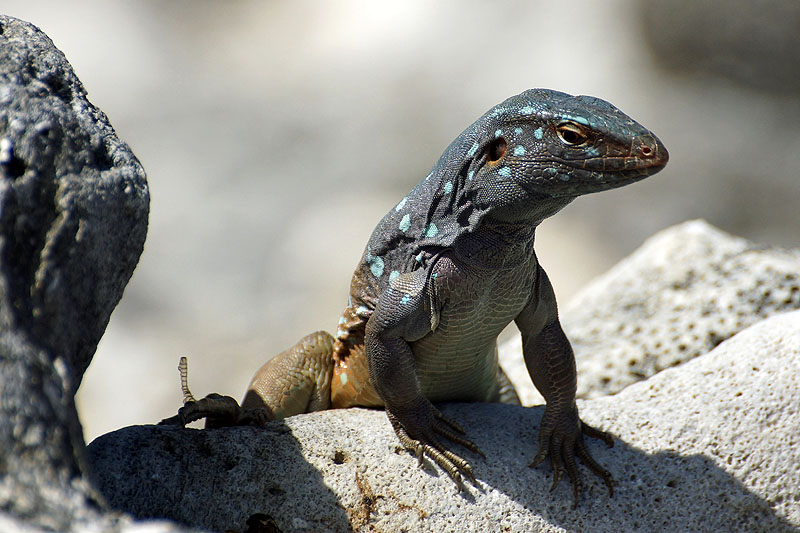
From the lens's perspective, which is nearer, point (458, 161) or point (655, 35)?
point (458, 161)

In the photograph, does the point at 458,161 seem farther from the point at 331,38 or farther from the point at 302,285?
the point at 331,38

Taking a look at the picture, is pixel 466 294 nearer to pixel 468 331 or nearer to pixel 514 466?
pixel 468 331

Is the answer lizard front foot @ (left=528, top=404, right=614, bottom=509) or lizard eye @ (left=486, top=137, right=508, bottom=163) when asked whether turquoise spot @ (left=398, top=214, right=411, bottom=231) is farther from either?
lizard front foot @ (left=528, top=404, right=614, bottom=509)

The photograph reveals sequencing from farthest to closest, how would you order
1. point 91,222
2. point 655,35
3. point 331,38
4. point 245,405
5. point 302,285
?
point 331,38
point 655,35
point 302,285
point 245,405
point 91,222

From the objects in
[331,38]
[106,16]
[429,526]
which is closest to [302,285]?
[331,38]

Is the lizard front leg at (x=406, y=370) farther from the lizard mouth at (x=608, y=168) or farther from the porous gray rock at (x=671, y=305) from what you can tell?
the porous gray rock at (x=671, y=305)

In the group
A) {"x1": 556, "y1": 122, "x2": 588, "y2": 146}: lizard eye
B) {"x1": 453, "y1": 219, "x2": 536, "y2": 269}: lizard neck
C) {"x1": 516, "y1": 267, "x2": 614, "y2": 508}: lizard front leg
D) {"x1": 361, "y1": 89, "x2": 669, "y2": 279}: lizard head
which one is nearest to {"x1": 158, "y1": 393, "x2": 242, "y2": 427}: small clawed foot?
{"x1": 361, "y1": 89, "x2": 669, "y2": 279}: lizard head

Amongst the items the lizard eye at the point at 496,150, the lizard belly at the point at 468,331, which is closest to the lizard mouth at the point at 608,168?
the lizard eye at the point at 496,150

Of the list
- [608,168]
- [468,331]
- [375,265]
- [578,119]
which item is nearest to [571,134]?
[578,119]
